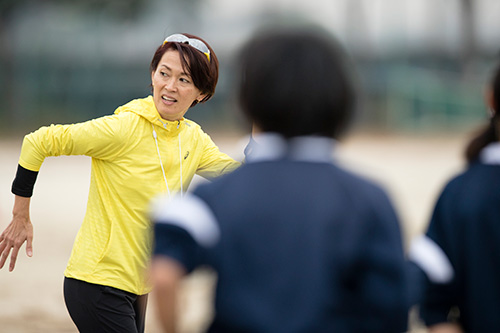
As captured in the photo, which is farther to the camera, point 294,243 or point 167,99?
point 167,99

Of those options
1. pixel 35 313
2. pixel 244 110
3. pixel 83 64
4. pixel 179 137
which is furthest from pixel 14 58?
pixel 244 110

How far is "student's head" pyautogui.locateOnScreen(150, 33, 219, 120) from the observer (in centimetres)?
319

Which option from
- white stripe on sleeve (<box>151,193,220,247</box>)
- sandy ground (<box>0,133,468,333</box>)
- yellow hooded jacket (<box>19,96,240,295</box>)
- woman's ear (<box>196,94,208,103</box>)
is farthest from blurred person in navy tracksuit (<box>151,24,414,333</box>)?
woman's ear (<box>196,94,208,103</box>)

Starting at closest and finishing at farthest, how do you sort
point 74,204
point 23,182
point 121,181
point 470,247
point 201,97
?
1. point 470,247
2. point 23,182
3. point 121,181
4. point 201,97
5. point 74,204

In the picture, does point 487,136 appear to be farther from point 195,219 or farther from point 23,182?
point 23,182

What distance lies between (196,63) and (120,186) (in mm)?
605

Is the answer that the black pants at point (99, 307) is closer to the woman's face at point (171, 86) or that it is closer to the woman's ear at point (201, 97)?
the woman's face at point (171, 86)

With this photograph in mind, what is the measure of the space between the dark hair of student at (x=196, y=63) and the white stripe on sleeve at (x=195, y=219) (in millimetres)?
1637

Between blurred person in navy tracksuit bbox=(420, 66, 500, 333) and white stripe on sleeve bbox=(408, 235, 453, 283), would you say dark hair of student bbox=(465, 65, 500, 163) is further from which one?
white stripe on sleeve bbox=(408, 235, 453, 283)

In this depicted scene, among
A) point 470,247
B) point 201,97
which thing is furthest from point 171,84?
point 470,247

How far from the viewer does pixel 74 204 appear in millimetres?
12008

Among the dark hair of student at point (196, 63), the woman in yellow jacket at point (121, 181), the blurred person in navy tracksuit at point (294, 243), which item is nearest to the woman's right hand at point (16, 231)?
the woman in yellow jacket at point (121, 181)

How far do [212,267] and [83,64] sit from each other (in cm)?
2692

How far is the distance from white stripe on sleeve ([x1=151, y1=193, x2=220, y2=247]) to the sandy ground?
0.51 ft
